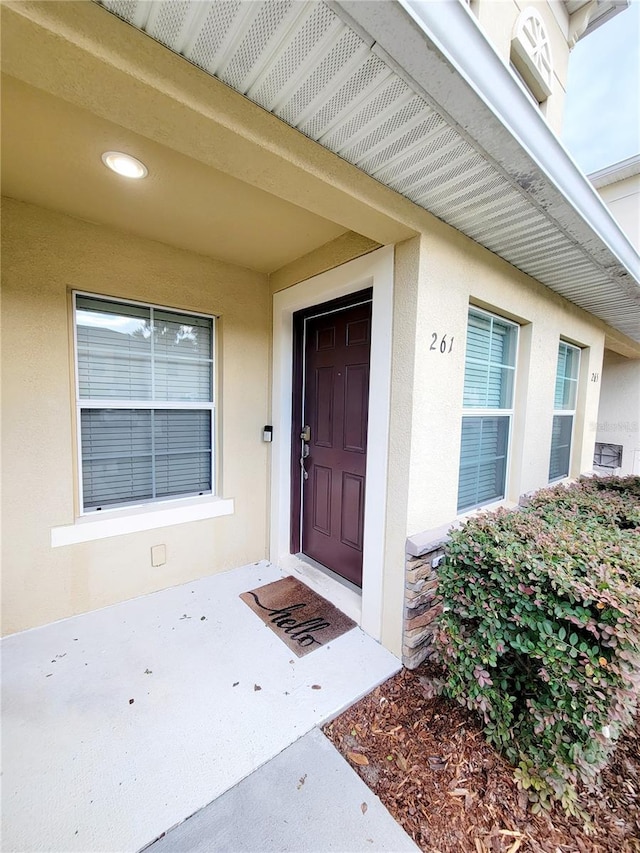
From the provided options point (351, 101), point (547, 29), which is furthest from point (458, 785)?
point (547, 29)

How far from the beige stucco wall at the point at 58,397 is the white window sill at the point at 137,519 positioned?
5cm

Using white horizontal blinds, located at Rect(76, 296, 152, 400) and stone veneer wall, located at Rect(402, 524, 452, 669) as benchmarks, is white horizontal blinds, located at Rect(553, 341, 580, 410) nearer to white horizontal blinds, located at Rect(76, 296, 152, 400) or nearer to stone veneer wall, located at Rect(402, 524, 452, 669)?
stone veneer wall, located at Rect(402, 524, 452, 669)

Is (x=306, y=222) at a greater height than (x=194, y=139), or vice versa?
(x=306, y=222)

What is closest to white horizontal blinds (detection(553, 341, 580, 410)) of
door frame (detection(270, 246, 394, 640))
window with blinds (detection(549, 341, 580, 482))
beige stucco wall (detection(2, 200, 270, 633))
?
window with blinds (detection(549, 341, 580, 482))

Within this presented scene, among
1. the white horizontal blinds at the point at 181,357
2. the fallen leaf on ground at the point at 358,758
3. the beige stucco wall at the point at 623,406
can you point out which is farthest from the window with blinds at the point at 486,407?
the beige stucco wall at the point at 623,406

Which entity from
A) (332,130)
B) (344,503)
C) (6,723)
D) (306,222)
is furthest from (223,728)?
(306,222)

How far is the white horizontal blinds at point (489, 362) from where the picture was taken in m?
2.73

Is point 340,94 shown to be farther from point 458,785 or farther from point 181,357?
point 458,785

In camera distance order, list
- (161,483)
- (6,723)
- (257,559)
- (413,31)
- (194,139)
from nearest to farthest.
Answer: (413,31) < (194,139) < (6,723) < (161,483) < (257,559)

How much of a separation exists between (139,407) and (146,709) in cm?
198

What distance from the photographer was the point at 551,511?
2.32 m

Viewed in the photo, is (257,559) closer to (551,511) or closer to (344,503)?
(344,503)

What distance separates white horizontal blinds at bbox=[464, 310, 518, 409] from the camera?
273cm

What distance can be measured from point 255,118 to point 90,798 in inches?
110
